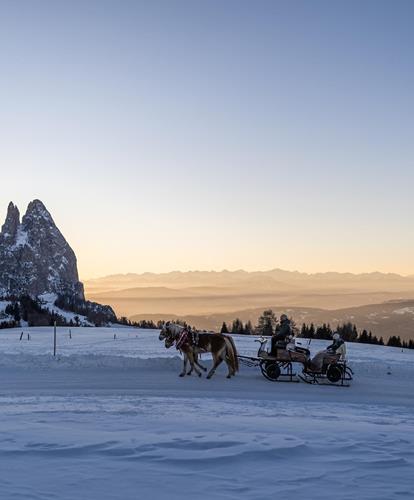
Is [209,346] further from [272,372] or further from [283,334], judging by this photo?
[283,334]

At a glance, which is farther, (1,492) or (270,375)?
(270,375)

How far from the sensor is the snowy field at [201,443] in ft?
19.1

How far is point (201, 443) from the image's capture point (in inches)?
303

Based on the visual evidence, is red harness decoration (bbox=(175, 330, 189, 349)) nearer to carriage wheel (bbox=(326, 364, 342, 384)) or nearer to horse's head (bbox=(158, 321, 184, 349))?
horse's head (bbox=(158, 321, 184, 349))

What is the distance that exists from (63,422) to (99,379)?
26.9 ft

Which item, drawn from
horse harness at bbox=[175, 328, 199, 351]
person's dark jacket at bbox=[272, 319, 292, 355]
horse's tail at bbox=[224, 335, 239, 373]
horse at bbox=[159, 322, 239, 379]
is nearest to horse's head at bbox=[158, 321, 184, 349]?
horse at bbox=[159, 322, 239, 379]

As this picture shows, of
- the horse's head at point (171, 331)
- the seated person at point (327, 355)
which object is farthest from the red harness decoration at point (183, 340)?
the seated person at point (327, 355)

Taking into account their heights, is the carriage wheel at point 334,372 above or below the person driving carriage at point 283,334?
below

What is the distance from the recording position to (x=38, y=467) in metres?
6.36

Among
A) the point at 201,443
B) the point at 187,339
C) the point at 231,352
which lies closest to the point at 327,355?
the point at 231,352

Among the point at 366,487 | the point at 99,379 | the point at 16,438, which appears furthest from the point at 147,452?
the point at 99,379

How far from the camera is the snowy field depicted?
229 inches

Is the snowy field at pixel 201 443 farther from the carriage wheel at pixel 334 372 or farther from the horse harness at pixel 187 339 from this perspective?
the horse harness at pixel 187 339

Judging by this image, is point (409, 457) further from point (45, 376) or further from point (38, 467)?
point (45, 376)
